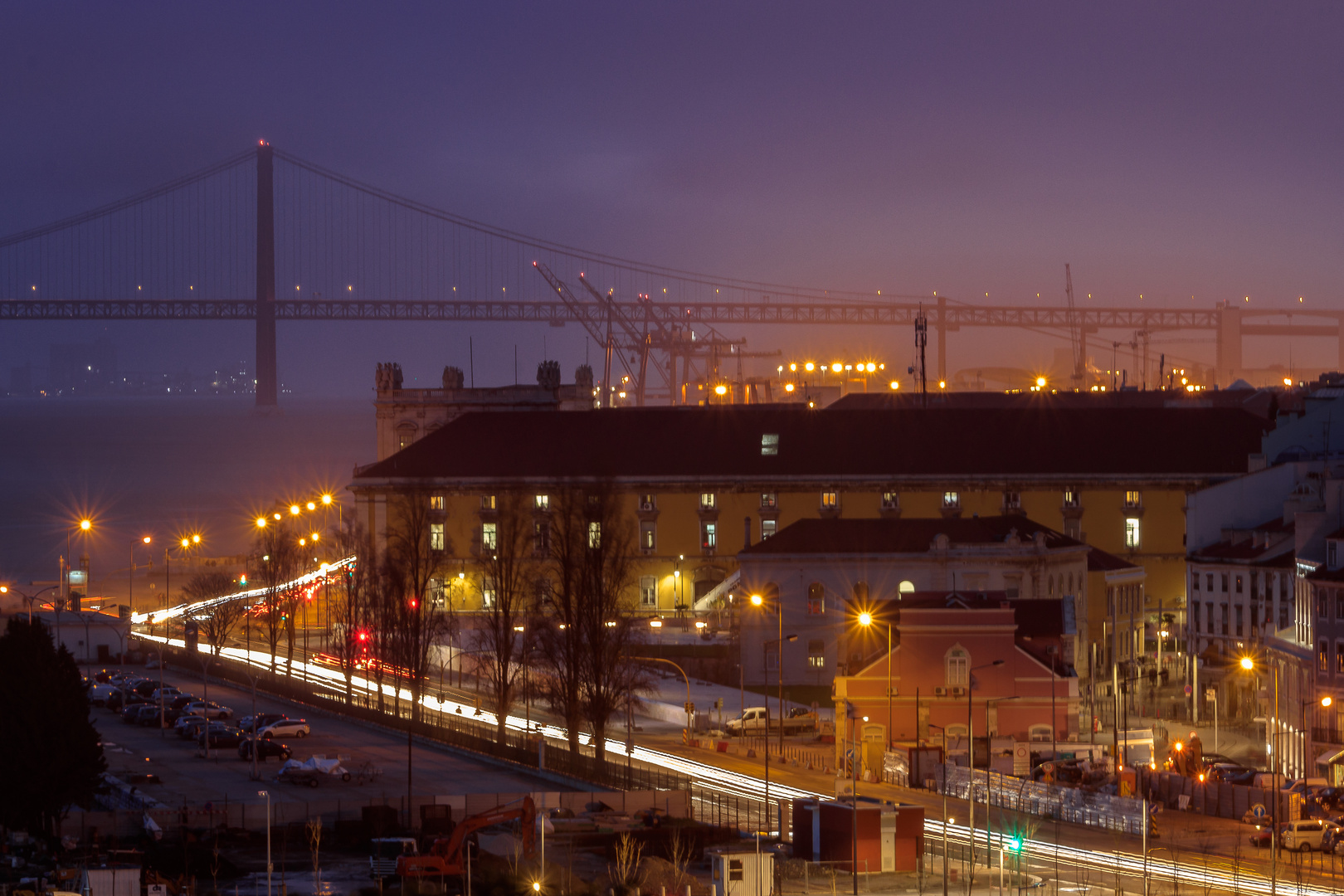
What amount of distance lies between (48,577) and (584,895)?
267 feet

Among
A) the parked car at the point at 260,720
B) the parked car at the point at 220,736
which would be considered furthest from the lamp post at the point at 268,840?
the parked car at the point at 260,720

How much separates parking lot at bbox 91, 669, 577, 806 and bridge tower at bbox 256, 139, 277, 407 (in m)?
113

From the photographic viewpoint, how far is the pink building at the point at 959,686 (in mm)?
47625

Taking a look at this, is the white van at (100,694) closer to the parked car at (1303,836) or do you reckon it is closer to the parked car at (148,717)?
the parked car at (148,717)

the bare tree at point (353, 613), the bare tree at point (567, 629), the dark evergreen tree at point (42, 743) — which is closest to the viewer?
the dark evergreen tree at point (42, 743)

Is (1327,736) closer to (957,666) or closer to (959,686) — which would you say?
(959,686)

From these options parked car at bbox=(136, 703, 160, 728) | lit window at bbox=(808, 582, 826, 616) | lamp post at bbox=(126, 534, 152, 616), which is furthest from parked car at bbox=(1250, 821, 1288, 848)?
lamp post at bbox=(126, 534, 152, 616)

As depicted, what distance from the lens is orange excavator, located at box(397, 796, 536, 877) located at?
3222 centimetres

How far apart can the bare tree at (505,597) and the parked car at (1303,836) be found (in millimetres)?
17327

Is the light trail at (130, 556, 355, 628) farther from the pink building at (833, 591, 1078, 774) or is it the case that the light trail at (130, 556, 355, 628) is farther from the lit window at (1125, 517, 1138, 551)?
the pink building at (833, 591, 1078, 774)

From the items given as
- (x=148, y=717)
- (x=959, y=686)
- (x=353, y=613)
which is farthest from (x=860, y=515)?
(x=148, y=717)

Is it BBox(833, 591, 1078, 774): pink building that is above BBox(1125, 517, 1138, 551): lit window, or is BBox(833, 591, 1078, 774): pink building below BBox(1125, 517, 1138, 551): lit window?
below

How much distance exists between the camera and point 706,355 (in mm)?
174750

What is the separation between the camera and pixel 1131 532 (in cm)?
7062
